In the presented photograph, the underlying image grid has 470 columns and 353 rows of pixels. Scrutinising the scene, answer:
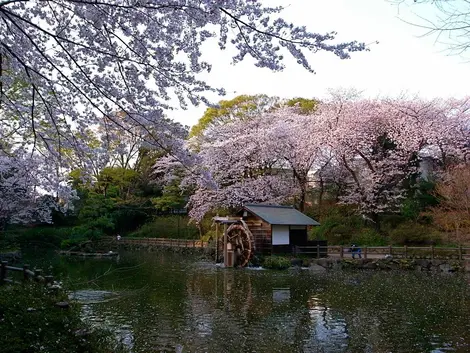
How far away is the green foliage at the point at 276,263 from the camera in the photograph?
1792 cm

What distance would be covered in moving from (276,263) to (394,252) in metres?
5.27

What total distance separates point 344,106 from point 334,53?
821 inches

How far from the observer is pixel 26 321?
5426 millimetres

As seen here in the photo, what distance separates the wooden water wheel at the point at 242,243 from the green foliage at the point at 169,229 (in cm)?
1109

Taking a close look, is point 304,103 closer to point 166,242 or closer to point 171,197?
point 171,197

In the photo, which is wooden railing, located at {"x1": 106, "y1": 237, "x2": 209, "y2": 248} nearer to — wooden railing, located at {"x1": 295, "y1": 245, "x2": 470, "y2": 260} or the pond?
wooden railing, located at {"x1": 295, "y1": 245, "x2": 470, "y2": 260}

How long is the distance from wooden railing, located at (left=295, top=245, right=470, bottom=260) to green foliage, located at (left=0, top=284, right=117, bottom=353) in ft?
48.4

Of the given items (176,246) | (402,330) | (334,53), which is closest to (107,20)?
(334,53)

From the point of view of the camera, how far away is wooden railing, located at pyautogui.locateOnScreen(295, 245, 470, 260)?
1755 centimetres

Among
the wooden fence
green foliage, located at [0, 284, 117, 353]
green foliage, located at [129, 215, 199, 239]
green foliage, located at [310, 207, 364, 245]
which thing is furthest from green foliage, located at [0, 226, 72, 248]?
green foliage, located at [0, 284, 117, 353]

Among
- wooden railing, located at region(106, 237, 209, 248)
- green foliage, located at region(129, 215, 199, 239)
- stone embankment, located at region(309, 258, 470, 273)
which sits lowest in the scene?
stone embankment, located at region(309, 258, 470, 273)

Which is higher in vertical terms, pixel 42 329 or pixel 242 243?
pixel 242 243

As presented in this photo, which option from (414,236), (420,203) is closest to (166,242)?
(414,236)

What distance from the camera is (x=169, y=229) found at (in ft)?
103
